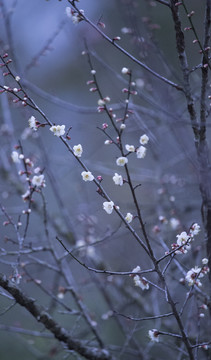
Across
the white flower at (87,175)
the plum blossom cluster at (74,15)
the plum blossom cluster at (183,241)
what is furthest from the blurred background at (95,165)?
the plum blossom cluster at (183,241)

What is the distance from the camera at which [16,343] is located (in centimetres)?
539

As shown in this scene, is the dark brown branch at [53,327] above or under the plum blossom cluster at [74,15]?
under

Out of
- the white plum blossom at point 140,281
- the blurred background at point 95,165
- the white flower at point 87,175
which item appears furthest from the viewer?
the blurred background at point 95,165

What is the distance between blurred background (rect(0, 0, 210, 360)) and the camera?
8.75 ft

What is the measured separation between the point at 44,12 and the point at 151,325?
162 inches

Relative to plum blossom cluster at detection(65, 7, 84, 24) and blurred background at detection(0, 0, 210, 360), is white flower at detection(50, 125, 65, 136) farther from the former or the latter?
plum blossom cluster at detection(65, 7, 84, 24)

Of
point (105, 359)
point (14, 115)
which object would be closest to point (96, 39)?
point (105, 359)

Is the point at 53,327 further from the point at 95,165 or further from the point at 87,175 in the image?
the point at 95,165

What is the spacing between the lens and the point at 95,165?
379 cm

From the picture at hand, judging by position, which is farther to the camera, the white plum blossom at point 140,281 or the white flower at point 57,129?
the white plum blossom at point 140,281

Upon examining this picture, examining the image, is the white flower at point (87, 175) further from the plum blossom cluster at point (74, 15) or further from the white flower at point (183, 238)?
the plum blossom cluster at point (74, 15)

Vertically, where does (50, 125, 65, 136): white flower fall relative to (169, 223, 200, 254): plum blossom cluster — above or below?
above

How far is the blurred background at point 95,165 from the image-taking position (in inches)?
105

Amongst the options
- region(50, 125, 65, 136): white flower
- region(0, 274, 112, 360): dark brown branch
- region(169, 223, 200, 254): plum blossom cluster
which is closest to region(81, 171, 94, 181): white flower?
region(50, 125, 65, 136): white flower
